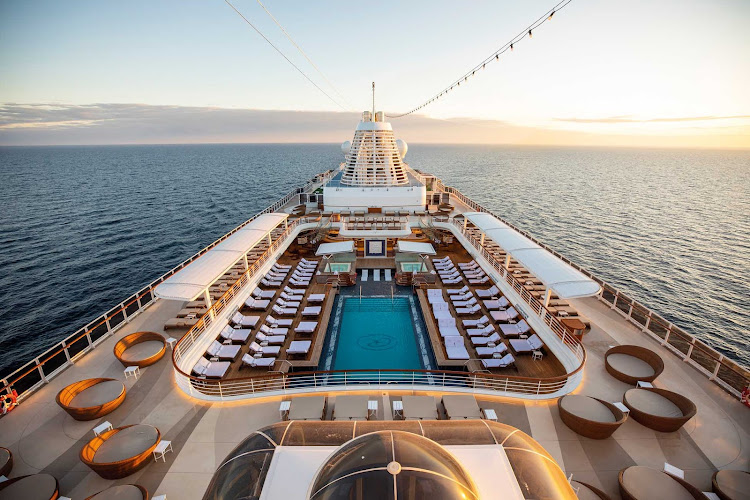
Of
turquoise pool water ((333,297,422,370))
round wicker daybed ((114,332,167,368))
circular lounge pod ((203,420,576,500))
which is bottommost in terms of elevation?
turquoise pool water ((333,297,422,370))

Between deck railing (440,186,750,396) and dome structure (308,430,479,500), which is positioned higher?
dome structure (308,430,479,500)

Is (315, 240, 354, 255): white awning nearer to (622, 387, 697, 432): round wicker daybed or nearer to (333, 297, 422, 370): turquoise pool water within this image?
(333, 297, 422, 370): turquoise pool water

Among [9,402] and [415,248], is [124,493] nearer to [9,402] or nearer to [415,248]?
[9,402]

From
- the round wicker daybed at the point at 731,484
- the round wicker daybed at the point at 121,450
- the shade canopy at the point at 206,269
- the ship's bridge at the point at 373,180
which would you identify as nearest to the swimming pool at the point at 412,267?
the shade canopy at the point at 206,269

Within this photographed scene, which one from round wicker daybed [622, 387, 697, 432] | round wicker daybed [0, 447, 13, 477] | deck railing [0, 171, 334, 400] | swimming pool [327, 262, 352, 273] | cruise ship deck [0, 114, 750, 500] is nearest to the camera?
round wicker daybed [0, 447, 13, 477]

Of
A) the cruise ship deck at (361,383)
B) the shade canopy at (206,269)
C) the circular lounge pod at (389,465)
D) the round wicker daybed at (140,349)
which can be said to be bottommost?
the cruise ship deck at (361,383)

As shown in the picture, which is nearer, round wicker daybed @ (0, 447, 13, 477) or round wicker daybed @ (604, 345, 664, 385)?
round wicker daybed @ (0, 447, 13, 477)

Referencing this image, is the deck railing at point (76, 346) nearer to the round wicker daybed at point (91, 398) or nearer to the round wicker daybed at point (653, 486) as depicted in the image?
the round wicker daybed at point (91, 398)

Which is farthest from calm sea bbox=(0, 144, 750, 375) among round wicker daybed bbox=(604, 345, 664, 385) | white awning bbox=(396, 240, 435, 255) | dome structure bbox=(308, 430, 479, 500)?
dome structure bbox=(308, 430, 479, 500)
